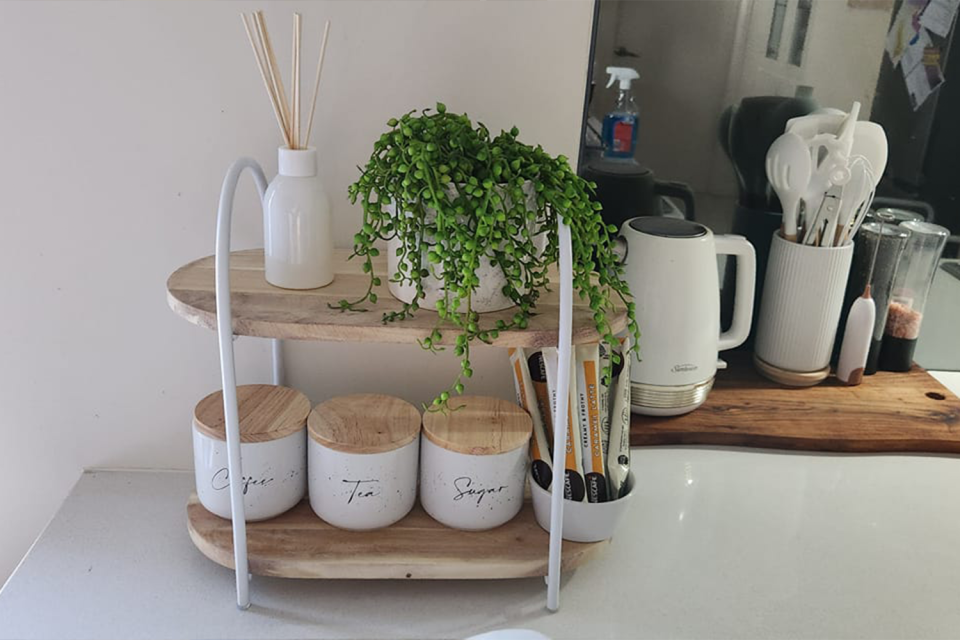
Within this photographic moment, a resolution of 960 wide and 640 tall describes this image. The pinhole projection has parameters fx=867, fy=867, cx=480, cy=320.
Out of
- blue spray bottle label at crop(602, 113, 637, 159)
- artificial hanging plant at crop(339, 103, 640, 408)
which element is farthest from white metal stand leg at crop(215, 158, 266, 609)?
blue spray bottle label at crop(602, 113, 637, 159)

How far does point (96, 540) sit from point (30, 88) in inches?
18.6

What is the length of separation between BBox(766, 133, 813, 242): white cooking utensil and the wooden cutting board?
227 millimetres

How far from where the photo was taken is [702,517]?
0.99 meters

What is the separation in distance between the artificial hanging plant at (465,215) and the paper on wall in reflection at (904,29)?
0.61m

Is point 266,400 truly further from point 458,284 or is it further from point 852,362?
point 852,362

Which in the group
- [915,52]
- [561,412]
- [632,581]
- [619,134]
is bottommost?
[632,581]

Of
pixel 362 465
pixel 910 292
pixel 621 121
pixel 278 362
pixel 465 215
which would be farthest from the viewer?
pixel 910 292

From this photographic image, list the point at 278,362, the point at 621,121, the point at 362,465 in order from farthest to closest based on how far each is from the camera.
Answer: the point at 621,121
the point at 278,362
the point at 362,465

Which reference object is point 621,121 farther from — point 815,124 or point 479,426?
point 479,426

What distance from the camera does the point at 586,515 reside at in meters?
0.87

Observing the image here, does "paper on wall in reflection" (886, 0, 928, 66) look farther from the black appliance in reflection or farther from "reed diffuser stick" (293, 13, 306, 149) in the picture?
"reed diffuser stick" (293, 13, 306, 149)

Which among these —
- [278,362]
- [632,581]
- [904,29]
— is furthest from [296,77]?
[904,29]

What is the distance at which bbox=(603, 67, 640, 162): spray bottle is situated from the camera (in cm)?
108

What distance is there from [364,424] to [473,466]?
4.7 inches
